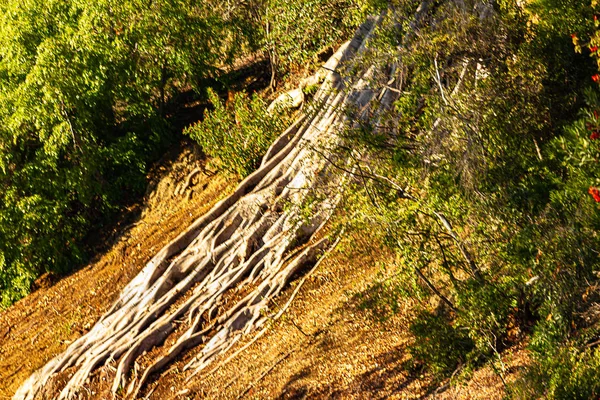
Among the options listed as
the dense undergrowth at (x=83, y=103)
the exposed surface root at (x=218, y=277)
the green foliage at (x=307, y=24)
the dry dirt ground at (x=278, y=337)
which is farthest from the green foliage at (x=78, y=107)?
the green foliage at (x=307, y=24)

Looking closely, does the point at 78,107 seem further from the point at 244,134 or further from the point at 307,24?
the point at 307,24

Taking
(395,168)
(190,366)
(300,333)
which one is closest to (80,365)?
(190,366)

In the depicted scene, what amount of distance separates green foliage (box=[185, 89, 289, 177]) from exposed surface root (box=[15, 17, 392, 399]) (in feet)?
2.93

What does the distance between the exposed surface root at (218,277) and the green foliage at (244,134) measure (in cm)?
89

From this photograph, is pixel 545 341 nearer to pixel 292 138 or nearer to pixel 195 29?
pixel 292 138

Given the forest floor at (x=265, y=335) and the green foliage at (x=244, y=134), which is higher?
the green foliage at (x=244, y=134)

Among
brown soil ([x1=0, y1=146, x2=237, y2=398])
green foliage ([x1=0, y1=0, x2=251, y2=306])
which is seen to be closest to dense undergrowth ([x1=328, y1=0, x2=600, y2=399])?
brown soil ([x1=0, y1=146, x2=237, y2=398])

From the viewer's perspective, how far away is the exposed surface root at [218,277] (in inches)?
523

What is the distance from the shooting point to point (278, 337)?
41.6 feet

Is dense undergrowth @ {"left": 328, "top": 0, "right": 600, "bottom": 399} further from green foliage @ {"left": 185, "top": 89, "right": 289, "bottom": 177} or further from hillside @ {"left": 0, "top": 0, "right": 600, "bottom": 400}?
green foliage @ {"left": 185, "top": 89, "right": 289, "bottom": 177}

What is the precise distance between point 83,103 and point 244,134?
4510 millimetres

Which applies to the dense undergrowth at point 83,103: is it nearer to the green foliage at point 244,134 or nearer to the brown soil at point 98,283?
the brown soil at point 98,283

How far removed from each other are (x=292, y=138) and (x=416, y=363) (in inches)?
238

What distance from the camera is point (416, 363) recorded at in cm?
1051
